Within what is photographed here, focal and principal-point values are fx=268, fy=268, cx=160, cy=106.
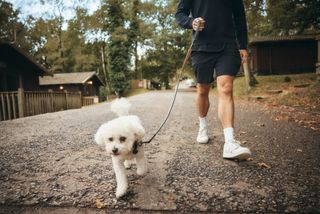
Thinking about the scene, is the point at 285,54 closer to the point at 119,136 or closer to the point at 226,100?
the point at 226,100

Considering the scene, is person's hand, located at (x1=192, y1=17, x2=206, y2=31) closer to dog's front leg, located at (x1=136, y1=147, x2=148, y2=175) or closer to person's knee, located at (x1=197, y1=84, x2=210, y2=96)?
person's knee, located at (x1=197, y1=84, x2=210, y2=96)

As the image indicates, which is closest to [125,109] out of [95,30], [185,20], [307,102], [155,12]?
[185,20]

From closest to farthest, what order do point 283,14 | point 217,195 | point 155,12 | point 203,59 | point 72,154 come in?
point 217,195 < point 203,59 < point 72,154 < point 283,14 < point 155,12

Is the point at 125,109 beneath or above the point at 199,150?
above

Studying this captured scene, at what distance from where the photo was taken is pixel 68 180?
2785mm

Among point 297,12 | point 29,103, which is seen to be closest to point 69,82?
point 29,103

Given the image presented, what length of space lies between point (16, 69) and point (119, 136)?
17898mm

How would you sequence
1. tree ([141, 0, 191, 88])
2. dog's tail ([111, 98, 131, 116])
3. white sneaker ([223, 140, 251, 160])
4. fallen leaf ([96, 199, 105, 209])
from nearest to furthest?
fallen leaf ([96, 199, 105, 209]), white sneaker ([223, 140, 251, 160]), dog's tail ([111, 98, 131, 116]), tree ([141, 0, 191, 88])

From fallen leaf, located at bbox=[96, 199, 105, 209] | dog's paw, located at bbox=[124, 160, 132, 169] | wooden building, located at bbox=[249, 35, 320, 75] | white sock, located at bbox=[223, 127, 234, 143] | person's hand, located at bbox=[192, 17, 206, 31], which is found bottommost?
fallen leaf, located at bbox=[96, 199, 105, 209]

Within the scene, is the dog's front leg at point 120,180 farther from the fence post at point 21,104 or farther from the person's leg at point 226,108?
the fence post at point 21,104

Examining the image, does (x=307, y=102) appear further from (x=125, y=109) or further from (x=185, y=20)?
(x=125, y=109)

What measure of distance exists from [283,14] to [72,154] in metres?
22.9

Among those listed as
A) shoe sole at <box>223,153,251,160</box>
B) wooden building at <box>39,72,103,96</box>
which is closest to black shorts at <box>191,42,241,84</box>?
shoe sole at <box>223,153,251,160</box>

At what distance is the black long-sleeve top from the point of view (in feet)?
11.3
